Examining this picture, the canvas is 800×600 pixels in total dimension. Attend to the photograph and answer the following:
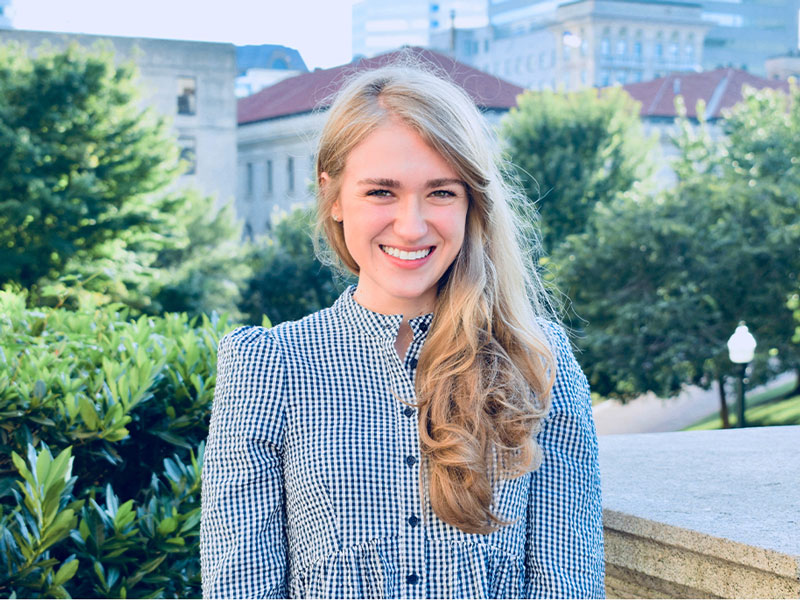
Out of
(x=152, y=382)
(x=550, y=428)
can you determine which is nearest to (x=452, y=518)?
(x=550, y=428)

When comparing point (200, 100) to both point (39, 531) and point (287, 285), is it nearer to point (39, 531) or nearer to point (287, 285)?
point (287, 285)

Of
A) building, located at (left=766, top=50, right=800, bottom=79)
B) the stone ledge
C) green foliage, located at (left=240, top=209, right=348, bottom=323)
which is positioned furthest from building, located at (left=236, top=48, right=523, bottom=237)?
the stone ledge

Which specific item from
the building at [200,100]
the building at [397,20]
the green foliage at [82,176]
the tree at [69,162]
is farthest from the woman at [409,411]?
the building at [397,20]

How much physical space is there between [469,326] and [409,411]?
0.21m

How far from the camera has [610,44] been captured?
101375mm

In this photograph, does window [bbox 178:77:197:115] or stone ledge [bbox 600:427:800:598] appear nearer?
stone ledge [bbox 600:427:800:598]

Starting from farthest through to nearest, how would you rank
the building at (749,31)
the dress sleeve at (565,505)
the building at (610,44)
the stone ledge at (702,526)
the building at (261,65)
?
the building at (749,31)
the building at (610,44)
the building at (261,65)
the stone ledge at (702,526)
the dress sleeve at (565,505)

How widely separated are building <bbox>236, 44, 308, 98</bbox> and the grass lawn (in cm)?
5135

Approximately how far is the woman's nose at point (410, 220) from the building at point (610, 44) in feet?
323

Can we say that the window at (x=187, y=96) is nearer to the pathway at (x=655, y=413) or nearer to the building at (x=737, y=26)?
the pathway at (x=655, y=413)

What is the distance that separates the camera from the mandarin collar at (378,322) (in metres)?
2.12

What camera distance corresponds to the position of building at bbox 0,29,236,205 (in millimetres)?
46375

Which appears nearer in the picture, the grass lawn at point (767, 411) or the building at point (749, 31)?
the grass lawn at point (767, 411)

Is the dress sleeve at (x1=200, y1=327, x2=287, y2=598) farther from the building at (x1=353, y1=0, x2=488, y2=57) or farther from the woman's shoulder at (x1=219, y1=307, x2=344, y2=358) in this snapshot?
the building at (x1=353, y1=0, x2=488, y2=57)
